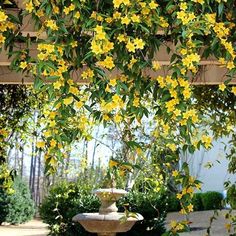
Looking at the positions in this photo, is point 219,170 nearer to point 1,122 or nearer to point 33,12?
point 1,122

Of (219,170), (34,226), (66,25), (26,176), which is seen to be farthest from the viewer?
(26,176)

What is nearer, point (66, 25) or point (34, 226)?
point (66, 25)

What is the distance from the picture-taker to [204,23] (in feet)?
6.30

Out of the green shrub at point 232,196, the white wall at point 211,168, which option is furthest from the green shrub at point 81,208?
the white wall at point 211,168

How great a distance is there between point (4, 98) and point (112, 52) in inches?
118

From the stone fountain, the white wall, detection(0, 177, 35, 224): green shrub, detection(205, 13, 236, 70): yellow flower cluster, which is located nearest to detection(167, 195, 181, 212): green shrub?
the white wall

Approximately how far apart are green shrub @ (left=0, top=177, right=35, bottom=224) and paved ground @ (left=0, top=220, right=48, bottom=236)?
0.15 m

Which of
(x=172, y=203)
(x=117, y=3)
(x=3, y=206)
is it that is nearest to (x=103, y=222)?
(x=172, y=203)

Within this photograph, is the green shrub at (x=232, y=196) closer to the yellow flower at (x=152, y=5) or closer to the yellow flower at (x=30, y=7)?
the yellow flower at (x=152, y=5)

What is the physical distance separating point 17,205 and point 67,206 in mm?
3277

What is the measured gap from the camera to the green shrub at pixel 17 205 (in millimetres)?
9992

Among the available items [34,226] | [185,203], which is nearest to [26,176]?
[34,226]

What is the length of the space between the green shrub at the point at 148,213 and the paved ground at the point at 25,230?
2.37 m

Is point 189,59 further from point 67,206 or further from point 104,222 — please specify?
point 67,206
